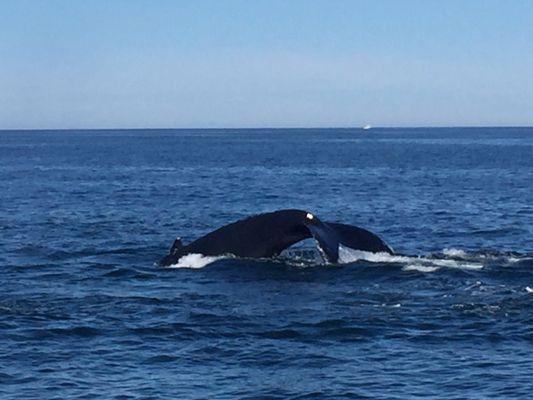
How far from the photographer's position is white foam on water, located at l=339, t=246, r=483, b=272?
2539 cm

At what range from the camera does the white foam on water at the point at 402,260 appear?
25391 millimetres

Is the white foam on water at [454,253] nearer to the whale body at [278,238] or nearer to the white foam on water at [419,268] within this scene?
the white foam on water at [419,268]

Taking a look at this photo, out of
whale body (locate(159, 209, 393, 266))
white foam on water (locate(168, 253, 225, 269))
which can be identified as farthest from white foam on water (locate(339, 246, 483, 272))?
white foam on water (locate(168, 253, 225, 269))

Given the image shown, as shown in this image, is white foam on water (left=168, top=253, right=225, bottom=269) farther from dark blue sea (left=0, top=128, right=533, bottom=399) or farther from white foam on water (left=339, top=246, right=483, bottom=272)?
white foam on water (left=339, top=246, right=483, bottom=272)

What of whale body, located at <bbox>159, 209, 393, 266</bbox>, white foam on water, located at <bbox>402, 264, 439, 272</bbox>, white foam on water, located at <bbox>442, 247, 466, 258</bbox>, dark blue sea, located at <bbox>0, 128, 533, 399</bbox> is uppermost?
whale body, located at <bbox>159, 209, 393, 266</bbox>

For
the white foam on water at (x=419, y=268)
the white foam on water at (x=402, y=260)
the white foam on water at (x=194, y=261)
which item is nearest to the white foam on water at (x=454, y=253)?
the white foam on water at (x=402, y=260)

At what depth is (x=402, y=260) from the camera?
26.5 m

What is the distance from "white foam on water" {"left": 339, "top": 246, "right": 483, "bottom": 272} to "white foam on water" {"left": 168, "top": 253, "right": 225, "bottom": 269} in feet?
10.0

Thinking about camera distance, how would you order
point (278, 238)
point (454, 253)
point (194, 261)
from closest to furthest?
point (278, 238) < point (194, 261) < point (454, 253)

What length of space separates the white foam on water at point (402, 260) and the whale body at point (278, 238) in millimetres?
308

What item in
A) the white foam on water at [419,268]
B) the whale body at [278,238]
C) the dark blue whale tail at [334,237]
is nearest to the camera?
the dark blue whale tail at [334,237]

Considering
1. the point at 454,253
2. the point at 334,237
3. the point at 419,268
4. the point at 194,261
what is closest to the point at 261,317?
the point at 334,237

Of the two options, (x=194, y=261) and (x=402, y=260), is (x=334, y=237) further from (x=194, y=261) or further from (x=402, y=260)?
(x=194, y=261)

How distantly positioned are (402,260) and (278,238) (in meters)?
3.53
